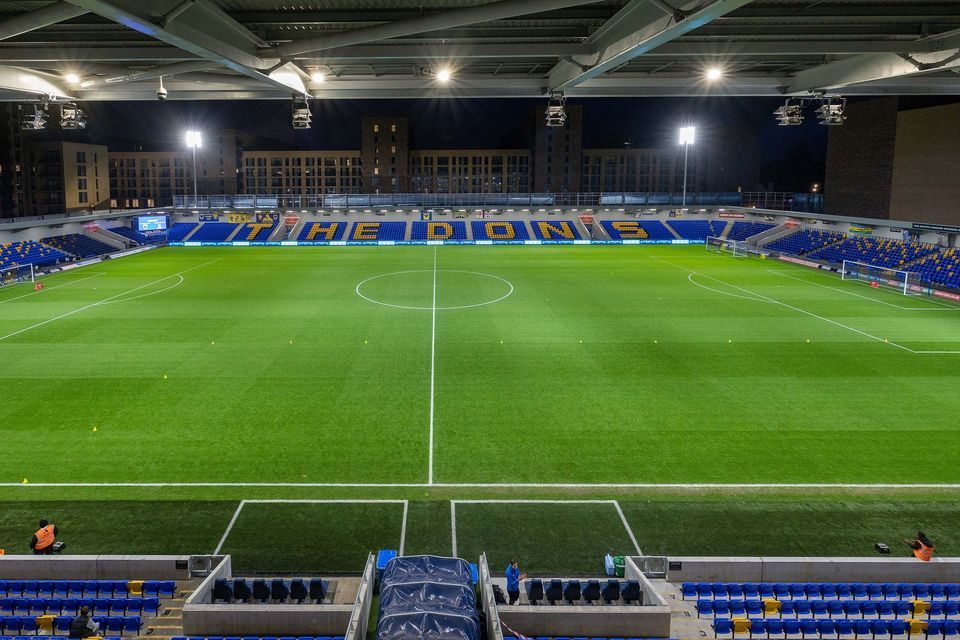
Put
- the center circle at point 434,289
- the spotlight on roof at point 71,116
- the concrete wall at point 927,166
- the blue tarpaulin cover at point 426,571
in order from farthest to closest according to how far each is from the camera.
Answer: the concrete wall at point 927,166
the center circle at point 434,289
the spotlight on roof at point 71,116
the blue tarpaulin cover at point 426,571

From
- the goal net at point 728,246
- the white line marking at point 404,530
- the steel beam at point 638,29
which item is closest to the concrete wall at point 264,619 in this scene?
the white line marking at point 404,530

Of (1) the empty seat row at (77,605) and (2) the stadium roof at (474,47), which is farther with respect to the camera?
(2) the stadium roof at (474,47)

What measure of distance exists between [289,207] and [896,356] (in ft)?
219

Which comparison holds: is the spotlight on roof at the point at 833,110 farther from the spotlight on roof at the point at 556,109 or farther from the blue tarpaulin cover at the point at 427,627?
the blue tarpaulin cover at the point at 427,627

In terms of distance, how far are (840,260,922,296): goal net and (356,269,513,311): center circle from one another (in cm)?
2401

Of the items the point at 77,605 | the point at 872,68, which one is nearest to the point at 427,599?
the point at 77,605

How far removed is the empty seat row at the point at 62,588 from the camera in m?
10.3

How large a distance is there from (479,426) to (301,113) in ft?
42.9

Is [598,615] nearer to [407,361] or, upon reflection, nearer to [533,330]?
[407,361]

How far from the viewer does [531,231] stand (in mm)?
74625

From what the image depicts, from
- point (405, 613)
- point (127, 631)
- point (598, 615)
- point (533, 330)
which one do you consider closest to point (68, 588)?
point (127, 631)

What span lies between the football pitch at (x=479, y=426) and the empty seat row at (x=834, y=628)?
9.23ft

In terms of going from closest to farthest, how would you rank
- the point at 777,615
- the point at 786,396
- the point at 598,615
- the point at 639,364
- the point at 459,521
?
the point at 598,615 → the point at 777,615 → the point at 459,521 → the point at 786,396 → the point at 639,364

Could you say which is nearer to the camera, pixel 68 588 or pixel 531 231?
pixel 68 588
